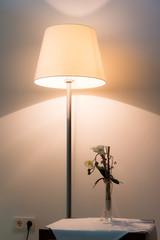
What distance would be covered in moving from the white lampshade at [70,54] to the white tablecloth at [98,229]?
728mm

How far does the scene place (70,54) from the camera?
1.88m

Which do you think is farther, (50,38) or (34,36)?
(34,36)

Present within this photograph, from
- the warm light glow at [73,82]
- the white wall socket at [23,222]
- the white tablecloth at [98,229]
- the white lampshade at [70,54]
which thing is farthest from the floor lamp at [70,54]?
the white wall socket at [23,222]

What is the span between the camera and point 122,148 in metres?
2.25

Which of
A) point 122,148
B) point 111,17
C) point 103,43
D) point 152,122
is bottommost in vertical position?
point 122,148

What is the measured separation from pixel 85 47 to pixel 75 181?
2.76 feet

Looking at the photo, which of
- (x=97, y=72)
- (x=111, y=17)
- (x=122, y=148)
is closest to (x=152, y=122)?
(x=122, y=148)

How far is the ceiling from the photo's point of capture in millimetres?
2236

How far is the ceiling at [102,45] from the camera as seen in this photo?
7.34 feet

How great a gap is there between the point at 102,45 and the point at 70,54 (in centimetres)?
45

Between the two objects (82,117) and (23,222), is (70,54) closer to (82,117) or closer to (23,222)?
(82,117)

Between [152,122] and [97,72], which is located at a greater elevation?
[97,72]

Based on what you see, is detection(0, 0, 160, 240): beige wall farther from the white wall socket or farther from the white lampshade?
the white lampshade

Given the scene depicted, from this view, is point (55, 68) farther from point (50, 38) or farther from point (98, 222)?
point (98, 222)
